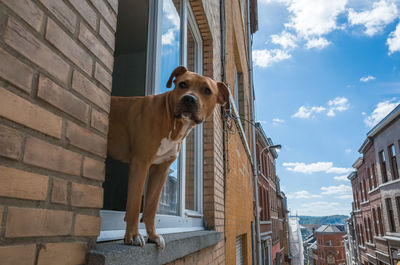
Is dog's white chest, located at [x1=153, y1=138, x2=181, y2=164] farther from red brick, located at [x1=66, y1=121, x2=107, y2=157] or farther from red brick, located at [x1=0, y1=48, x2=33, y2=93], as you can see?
red brick, located at [x1=0, y1=48, x2=33, y2=93]

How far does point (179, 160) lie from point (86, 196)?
2.24 metres

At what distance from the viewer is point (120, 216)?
6.93ft

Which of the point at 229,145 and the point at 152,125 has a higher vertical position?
the point at 229,145

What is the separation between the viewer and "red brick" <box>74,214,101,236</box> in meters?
1.22

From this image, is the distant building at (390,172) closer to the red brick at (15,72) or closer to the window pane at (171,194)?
the window pane at (171,194)

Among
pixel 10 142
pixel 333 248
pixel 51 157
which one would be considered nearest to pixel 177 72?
pixel 51 157

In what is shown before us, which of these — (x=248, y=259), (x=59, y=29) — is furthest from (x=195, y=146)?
→ (x=248, y=259)

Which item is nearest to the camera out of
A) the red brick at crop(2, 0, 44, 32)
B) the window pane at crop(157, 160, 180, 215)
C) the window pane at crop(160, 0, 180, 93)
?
the red brick at crop(2, 0, 44, 32)

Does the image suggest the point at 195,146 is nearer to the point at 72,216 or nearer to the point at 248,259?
the point at 72,216

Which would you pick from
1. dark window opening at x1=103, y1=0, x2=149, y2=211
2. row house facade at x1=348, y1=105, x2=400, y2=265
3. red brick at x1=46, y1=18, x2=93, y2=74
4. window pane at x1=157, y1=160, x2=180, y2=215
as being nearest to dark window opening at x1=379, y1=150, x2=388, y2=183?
row house facade at x1=348, y1=105, x2=400, y2=265

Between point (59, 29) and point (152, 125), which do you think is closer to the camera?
point (59, 29)

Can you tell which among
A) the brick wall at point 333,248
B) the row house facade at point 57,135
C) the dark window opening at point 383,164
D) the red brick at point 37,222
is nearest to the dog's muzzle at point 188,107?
the row house facade at point 57,135

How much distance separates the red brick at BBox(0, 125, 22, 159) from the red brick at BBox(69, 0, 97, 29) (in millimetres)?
639

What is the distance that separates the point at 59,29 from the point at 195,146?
10.6ft
